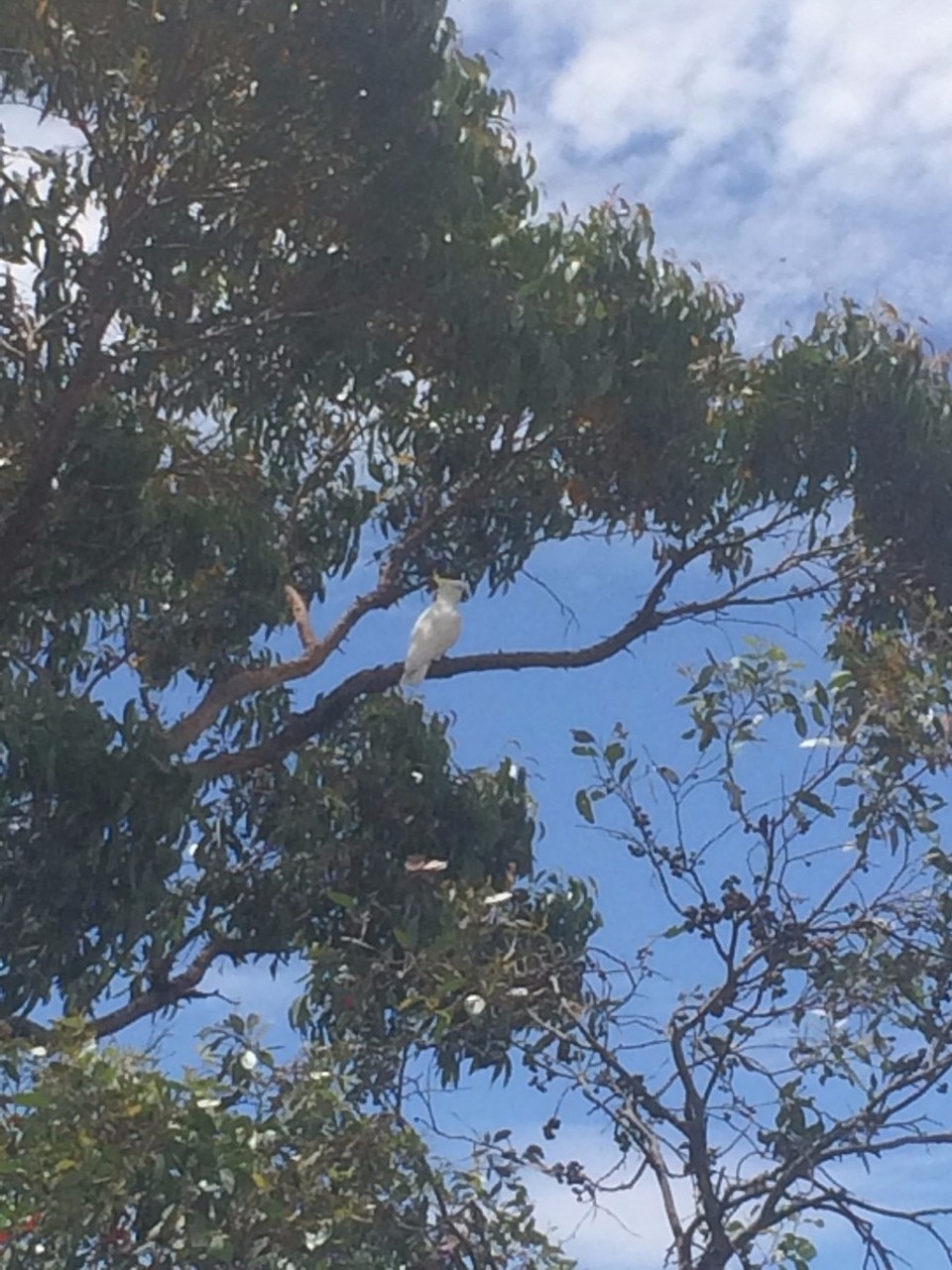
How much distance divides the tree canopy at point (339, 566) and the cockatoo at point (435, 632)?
13.6 inches

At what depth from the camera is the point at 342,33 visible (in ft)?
18.8

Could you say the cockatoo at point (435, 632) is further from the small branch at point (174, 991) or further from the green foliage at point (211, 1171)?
the green foliage at point (211, 1171)

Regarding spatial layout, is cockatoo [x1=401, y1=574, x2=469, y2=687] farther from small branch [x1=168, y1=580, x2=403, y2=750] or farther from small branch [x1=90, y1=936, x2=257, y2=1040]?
small branch [x1=90, y1=936, x2=257, y2=1040]

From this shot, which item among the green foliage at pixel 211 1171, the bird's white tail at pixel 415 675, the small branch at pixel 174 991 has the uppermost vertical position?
the bird's white tail at pixel 415 675

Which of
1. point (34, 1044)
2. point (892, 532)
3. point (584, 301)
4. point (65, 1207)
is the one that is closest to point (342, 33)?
point (584, 301)

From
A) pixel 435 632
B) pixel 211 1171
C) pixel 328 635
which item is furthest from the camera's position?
pixel 328 635

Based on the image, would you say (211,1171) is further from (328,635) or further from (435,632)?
(328,635)

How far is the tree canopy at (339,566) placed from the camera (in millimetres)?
4254

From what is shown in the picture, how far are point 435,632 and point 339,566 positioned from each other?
1203 mm

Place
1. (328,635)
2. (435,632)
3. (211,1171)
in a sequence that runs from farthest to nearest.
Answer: (328,635)
(435,632)
(211,1171)

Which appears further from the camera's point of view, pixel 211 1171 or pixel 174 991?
pixel 174 991

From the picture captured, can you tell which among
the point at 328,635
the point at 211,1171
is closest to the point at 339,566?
the point at 328,635

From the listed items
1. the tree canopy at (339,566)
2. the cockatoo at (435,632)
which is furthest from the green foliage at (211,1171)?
the cockatoo at (435,632)

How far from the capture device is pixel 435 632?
6.54 m
